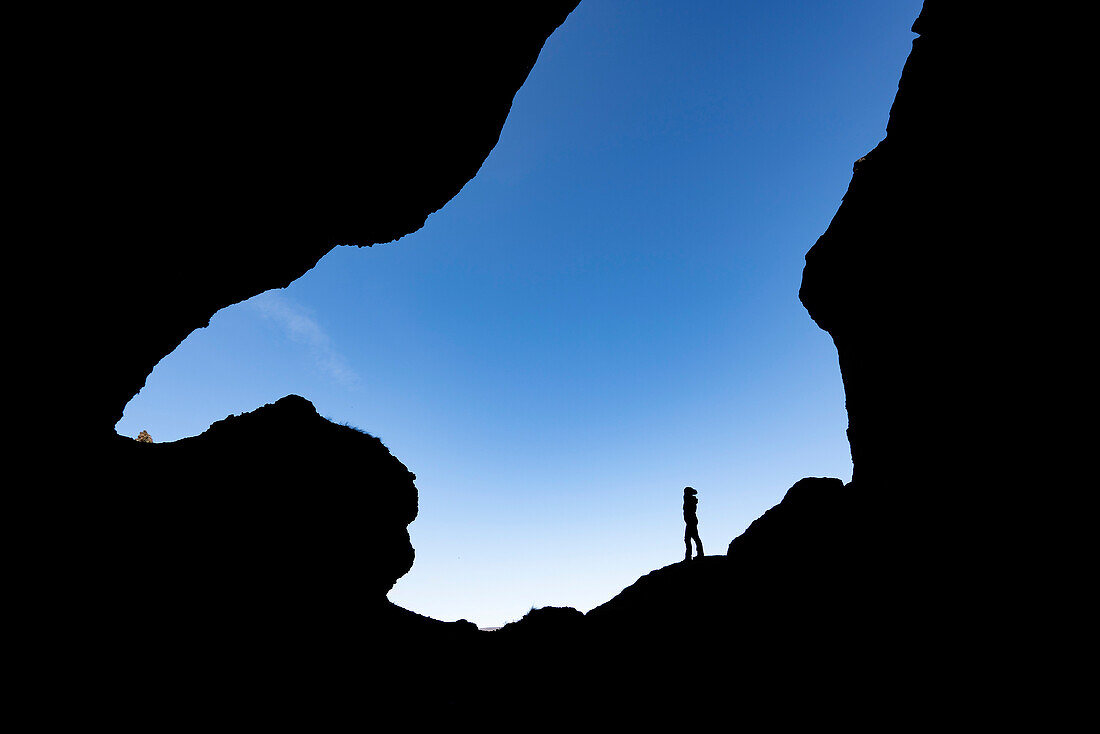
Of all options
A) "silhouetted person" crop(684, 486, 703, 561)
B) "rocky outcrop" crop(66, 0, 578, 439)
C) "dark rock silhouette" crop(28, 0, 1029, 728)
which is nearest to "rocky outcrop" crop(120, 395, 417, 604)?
"dark rock silhouette" crop(28, 0, 1029, 728)

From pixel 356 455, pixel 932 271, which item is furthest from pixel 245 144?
pixel 932 271

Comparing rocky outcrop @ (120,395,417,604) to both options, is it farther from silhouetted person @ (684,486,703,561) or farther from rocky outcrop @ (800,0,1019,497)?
rocky outcrop @ (800,0,1019,497)

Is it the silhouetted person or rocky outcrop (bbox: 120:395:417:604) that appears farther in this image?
the silhouetted person

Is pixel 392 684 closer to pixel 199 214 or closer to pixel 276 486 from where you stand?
pixel 276 486

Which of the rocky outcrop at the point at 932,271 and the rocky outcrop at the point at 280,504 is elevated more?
the rocky outcrop at the point at 932,271

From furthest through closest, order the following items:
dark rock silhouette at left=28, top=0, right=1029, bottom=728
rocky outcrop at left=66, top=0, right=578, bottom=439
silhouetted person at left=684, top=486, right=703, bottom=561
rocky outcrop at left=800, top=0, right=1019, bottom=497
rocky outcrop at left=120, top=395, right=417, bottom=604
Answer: silhouetted person at left=684, top=486, right=703, bottom=561, rocky outcrop at left=120, top=395, right=417, bottom=604, rocky outcrop at left=800, top=0, right=1019, bottom=497, dark rock silhouette at left=28, top=0, right=1029, bottom=728, rocky outcrop at left=66, top=0, right=578, bottom=439

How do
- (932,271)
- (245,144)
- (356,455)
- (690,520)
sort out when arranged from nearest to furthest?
1. (245,144)
2. (932,271)
3. (356,455)
4. (690,520)

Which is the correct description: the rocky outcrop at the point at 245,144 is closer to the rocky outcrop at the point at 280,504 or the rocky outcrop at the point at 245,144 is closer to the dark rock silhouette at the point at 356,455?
the dark rock silhouette at the point at 356,455

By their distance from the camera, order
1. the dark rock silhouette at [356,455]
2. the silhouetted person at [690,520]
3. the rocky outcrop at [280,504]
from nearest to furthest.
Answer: the dark rock silhouette at [356,455]
the rocky outcrop at [280,504]
the silhouetted person at [690,520]

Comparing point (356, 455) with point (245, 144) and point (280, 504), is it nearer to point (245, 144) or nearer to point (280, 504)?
point (280, 504)

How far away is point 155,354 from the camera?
11.3 meters

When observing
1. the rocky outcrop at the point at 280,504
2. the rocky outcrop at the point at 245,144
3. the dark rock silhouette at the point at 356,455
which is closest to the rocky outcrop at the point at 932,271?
the dark rock silhouette at the point at 356,455

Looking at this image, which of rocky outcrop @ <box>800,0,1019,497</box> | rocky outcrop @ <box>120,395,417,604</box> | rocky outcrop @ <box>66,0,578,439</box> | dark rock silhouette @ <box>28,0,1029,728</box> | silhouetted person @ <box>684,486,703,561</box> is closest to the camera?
rocky outcrop @ <box>66,0,578,439</box>

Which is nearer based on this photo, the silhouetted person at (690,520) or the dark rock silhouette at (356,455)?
the dark rock silhouette at (356,455)
